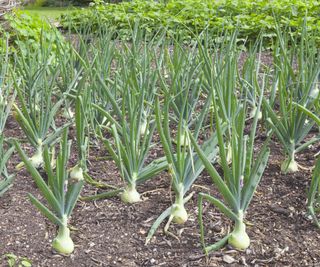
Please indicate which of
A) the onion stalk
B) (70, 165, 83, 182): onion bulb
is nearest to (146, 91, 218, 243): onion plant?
the onion stalk

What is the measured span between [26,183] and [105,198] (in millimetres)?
329

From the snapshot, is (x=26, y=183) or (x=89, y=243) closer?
(x=89, y=243)

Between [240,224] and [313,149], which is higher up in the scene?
[240,224]

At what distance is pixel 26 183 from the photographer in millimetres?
2041

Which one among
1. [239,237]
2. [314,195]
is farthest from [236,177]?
[314,195]

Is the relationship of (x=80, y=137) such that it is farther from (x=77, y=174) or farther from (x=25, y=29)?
(x=25, y=29)

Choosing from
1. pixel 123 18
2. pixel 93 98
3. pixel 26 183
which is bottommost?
pixel 123 18

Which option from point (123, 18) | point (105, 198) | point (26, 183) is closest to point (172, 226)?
point (105, 198)

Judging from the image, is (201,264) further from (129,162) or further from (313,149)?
(313,149)

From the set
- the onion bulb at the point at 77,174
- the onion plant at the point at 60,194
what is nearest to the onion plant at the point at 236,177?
the onion plant at the point at 60,194

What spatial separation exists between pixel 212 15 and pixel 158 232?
412 cm

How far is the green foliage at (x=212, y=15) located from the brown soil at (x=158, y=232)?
268 centimetres

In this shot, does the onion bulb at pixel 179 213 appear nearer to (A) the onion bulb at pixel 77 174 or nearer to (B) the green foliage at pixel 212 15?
(A) the onion bulb at pixel 77 174

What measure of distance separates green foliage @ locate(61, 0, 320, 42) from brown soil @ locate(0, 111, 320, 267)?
2677 millimetres
